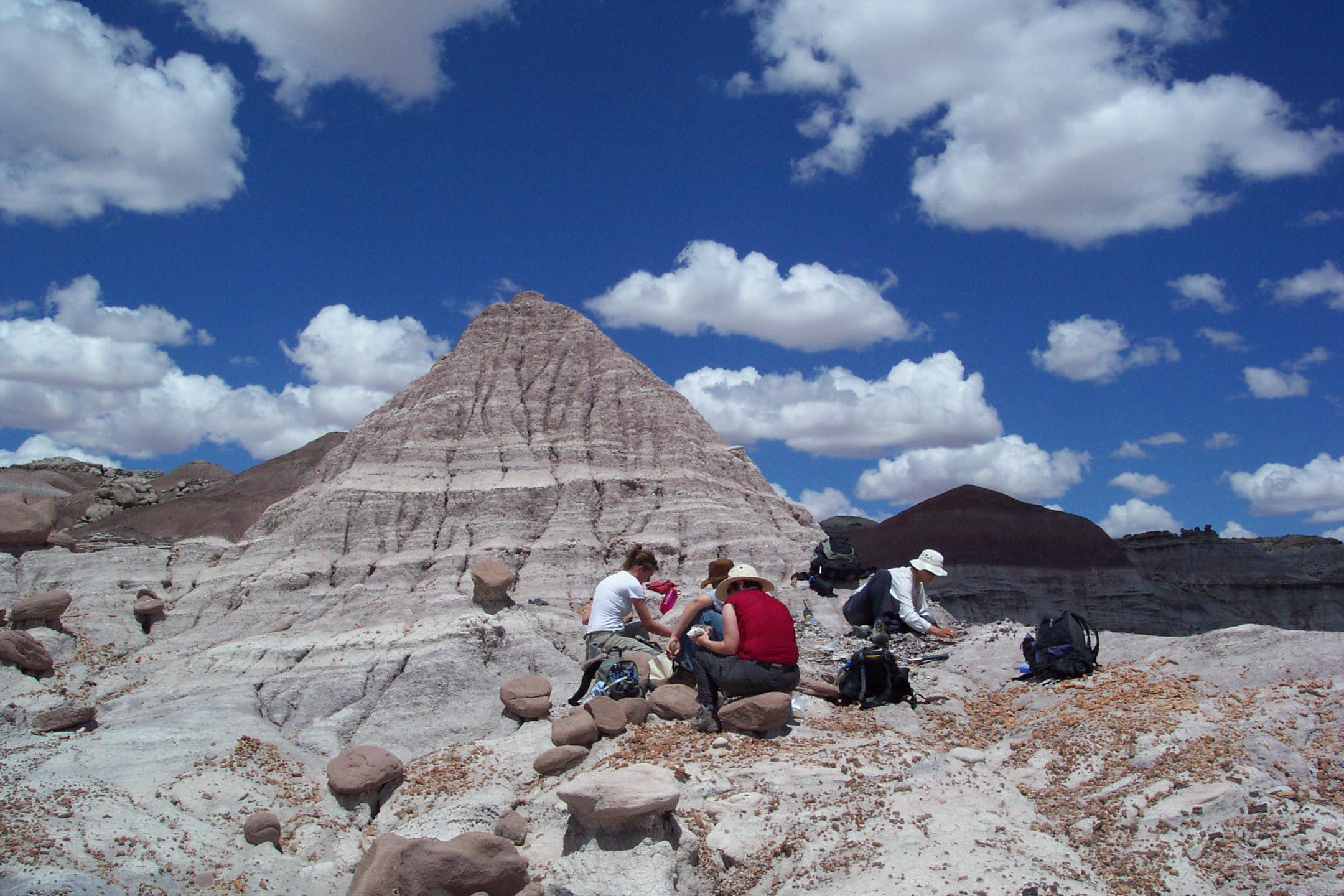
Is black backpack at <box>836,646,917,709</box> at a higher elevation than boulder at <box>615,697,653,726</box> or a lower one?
higher

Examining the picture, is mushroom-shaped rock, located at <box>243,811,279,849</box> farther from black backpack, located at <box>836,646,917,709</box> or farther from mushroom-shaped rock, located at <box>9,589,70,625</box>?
mushroom-shaped rock, located at <box>9,589,70,625</box>

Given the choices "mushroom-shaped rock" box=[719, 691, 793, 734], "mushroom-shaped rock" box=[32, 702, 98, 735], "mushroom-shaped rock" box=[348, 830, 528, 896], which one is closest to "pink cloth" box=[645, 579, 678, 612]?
"mushroom-shaped rock" box=[719, 691, 793, 734]

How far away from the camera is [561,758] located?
974cm

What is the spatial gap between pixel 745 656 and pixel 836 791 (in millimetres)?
1872

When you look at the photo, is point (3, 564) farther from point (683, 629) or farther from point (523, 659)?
point (683, 629)

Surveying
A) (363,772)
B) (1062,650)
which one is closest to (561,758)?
(363,772)

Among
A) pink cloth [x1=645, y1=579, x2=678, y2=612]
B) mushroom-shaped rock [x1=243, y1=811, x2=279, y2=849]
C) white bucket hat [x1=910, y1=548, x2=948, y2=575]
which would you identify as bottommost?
mushroom-shaped rock [x1=243, y1=811, x2=279, y2=849]

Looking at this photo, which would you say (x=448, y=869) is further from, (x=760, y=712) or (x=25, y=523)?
(x=25, y=523)

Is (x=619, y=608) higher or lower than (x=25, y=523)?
lower

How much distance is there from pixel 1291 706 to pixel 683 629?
588cm

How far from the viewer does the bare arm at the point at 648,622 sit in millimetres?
10938

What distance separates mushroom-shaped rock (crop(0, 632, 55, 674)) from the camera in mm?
15766

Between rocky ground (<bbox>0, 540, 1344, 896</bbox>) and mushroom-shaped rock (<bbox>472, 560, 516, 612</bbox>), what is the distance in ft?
10.3

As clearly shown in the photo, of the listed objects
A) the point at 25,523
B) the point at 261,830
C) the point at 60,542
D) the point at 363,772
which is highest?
the point at 25,523
